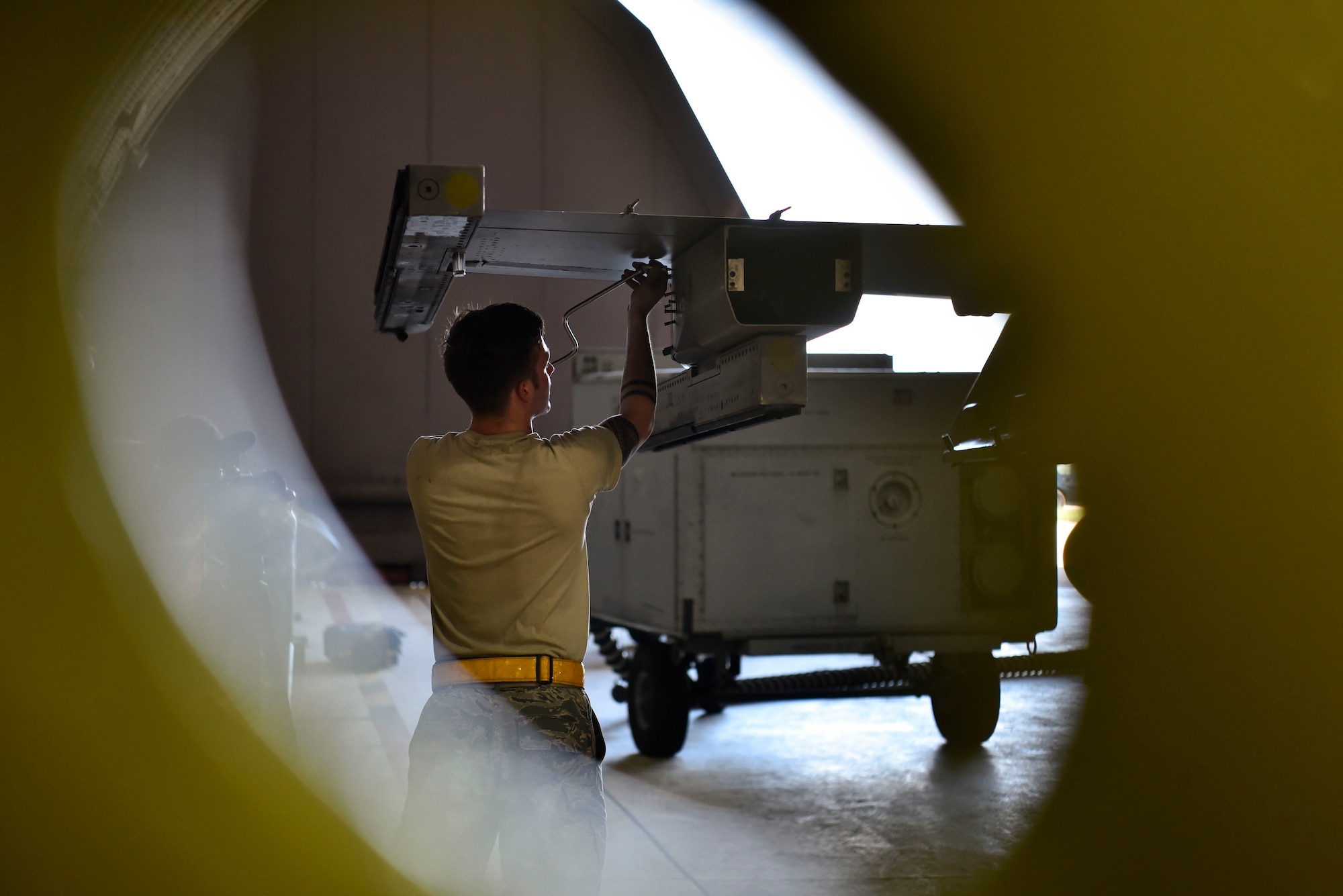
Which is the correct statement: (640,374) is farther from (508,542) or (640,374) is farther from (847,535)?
(847,535)

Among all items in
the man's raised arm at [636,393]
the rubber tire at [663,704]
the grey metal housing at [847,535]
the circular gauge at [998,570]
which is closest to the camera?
the man's raised arm at [636,393]

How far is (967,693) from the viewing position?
263 inches

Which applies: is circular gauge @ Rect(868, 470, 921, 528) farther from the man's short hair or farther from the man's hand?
the man's short hair

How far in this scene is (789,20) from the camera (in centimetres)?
408

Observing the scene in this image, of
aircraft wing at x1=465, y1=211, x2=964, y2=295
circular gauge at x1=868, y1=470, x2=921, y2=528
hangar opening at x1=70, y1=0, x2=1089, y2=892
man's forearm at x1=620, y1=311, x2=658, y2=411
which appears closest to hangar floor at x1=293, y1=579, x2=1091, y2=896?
hangar opening at x1=70, y1=0, x2=1089, y2=892

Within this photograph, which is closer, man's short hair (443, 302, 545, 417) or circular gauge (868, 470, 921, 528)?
man's short hair (443, 302, 545, 417)

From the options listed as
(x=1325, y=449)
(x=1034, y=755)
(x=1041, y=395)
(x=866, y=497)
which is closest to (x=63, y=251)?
(x=1041, y=395)

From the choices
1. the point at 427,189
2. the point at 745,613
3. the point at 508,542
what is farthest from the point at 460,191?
the point at 745,613

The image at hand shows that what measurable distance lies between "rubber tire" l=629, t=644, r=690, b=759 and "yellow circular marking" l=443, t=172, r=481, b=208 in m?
4.27

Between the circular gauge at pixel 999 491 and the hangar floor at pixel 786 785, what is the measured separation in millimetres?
1243

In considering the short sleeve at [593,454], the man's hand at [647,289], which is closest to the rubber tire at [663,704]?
the man's hand at [647,289]

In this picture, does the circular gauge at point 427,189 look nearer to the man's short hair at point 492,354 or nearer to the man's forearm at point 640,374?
the man's short hair at point 492,354

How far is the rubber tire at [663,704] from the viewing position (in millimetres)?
6379

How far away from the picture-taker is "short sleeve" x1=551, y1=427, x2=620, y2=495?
7.61ft
